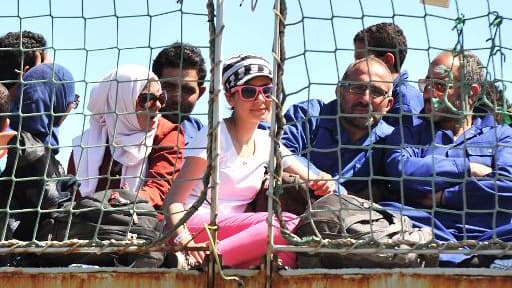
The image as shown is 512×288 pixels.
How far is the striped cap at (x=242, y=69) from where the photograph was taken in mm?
4891

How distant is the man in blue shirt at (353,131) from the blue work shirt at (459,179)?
0.14 meters

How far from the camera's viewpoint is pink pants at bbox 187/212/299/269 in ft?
14.1

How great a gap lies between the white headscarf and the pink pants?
0.56 metres

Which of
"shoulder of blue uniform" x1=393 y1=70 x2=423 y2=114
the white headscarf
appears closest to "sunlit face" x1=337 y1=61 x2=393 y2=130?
"shoulder of blue uniform" x1=393 y1=70 x2=423 y2=114

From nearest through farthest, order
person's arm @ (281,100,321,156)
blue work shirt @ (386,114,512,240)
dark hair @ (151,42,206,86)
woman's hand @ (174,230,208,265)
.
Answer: woman's hand @ (174,230,208,265)
blue work shirt @ (386,114,512,240)
person's arm @ (281,100,321,156)
dark hair @ (151,42,206,86)

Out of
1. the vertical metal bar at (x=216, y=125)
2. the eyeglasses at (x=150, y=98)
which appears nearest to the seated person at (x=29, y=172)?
the eyeglasses at (x=150, y=98)

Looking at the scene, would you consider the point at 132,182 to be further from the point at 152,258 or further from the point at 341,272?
the point at 341,272

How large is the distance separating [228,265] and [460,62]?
1363 millimetres

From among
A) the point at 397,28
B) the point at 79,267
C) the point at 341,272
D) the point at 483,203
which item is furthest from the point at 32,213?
the point at 397,28

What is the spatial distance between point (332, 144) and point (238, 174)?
54 cm

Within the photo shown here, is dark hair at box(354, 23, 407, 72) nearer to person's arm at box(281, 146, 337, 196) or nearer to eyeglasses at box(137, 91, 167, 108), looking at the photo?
person's arm at box(281, 146, 337, 196)

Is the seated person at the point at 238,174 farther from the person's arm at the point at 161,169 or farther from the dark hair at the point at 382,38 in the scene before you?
the dark hair at the point at 382,38

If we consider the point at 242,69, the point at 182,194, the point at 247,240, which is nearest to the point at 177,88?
the point at 242,69

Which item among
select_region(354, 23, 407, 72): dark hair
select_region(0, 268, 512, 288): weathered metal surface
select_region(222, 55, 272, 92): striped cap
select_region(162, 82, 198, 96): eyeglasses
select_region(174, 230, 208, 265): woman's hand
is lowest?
select_region(0, 268, 512, 288): weathered metal surface
